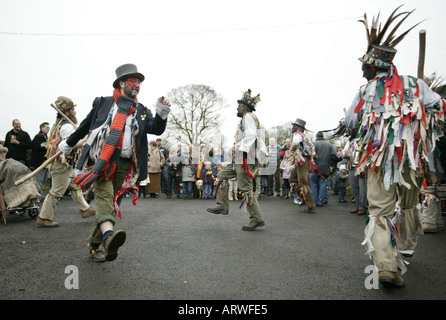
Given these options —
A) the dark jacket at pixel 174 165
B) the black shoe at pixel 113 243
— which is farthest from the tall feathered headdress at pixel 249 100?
the dark jacket at pixel 174 165

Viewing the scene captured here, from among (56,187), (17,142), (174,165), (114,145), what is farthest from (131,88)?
(174,165)

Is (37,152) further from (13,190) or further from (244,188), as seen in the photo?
(244,188)

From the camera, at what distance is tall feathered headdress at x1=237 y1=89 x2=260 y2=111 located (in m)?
5.44

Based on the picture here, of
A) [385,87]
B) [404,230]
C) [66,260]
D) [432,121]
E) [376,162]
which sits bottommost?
[66,260]

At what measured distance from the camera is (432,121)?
308 centimetres

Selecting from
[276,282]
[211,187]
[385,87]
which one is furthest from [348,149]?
[276,282]

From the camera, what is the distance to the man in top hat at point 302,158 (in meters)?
7.44

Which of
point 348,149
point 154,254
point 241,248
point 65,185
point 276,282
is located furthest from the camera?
point 348,149

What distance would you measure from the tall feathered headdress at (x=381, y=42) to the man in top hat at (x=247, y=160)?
240cm

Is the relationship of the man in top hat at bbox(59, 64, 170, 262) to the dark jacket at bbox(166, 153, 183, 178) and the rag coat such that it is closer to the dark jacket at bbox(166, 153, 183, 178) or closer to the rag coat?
the dark jacket at bbox(166, 153, 183, 178)

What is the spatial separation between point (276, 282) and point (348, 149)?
6220 mm

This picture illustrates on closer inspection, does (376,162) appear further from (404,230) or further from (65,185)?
(65,185)

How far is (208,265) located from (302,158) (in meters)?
4.91

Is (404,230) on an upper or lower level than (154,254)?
upper
